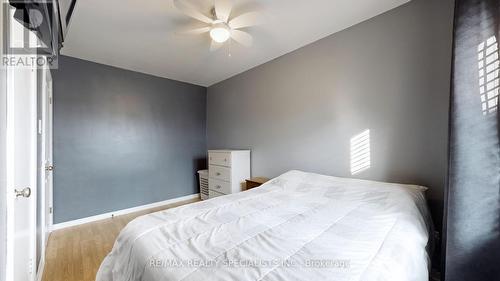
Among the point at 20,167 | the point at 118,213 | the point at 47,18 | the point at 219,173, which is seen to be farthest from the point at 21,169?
the point at 118,213

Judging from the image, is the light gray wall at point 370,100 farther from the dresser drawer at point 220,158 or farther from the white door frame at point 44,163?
the white door frame at point 44,163

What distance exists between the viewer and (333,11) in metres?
1.97

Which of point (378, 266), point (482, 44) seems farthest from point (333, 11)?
point (378, 266)

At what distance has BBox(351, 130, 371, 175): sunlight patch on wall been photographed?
2088mm

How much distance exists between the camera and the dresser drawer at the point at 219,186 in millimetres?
3227

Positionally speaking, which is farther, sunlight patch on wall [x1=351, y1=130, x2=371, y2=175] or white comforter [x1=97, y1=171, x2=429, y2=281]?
sunlight patch on wall [x1=351, y1=130, x2=371, y2=175]

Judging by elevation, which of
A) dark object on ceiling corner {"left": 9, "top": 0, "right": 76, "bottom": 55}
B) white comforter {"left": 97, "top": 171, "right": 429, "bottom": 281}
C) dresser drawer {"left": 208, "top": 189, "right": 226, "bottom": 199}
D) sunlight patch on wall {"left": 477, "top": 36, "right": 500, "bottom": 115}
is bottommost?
dresser drawer {"left": 208, "top": 189, "right": 226, "bottom": 199}

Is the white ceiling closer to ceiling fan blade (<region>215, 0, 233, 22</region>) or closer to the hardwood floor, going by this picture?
ceiling fan blade (<region>215, 0, 233, 22</region>)

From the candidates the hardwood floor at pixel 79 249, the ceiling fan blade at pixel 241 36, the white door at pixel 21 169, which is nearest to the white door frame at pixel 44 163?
the hardwood floor at pixel 79 249

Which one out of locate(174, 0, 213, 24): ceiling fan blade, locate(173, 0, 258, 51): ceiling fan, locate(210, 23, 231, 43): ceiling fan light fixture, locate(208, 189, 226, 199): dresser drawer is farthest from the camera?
locate(208, 189, 226, 199): dresser drawer

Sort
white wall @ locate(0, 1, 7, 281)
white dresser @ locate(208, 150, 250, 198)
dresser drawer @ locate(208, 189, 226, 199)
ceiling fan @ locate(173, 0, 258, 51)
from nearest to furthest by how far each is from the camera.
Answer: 1. white wall @ locate(0, 1, 7, 281)
2. ceiling fan @ locate(173, 0, 258, 51)
3. white dresser @ locate(208, 150, 250, 198)
4. dresser drawer @ locate(208, 189, 226, 199)

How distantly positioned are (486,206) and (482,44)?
3.06ft

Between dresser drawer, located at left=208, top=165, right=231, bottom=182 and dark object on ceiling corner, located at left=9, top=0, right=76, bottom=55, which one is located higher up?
dark object on ceiling corner, located at left=9, top=0, right=76, bottom=55

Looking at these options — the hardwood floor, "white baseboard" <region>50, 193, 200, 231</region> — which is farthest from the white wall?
"white baseboard" <region>50, 193, 200, 231</region>
